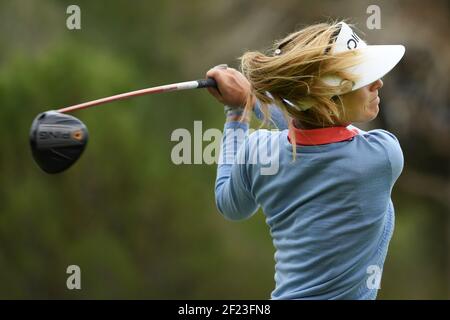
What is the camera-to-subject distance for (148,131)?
4.09 meters

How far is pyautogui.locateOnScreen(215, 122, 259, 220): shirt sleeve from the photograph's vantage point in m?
1.54

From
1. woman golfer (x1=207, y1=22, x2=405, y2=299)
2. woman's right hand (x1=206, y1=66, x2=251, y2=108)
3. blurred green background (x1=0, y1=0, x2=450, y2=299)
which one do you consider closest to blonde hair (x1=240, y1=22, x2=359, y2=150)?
woman golfer (x1=207, y1=22, x2=405, y2=299)

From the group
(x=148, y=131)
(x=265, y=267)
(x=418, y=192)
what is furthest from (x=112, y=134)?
(x=418, y=192)

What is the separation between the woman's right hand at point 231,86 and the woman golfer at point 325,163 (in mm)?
107

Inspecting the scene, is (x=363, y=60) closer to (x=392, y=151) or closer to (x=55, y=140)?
(x=392, y=151)

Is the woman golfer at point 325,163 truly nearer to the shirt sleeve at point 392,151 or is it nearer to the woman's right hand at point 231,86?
the shirt sleeve at point 392,151

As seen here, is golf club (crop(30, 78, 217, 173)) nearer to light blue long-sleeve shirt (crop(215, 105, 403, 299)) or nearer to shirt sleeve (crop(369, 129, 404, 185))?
light blue long-sleeve shirt (crop(215, 105, 403, 299))

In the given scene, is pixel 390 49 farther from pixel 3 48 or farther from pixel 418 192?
pixel 418 192

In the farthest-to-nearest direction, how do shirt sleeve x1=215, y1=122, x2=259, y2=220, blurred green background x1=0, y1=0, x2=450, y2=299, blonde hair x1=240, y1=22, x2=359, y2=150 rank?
blurred green background x1=0, y1=0, x2=450, y2=299 < shirt sleeve x1=215, y1=122, x2=259, y2=220 < blonde hair x1=240, y1=22, x2=359, y2=150

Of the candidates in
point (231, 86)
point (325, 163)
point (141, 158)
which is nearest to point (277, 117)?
point (231, 86)

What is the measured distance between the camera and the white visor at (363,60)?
1.42 meters

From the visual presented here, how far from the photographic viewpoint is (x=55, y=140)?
1443 mm

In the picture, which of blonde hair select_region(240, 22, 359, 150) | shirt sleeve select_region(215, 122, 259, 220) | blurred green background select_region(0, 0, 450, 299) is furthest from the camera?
blurred green background select_region(0, 0, 450, 299)

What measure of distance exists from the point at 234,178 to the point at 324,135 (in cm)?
21
